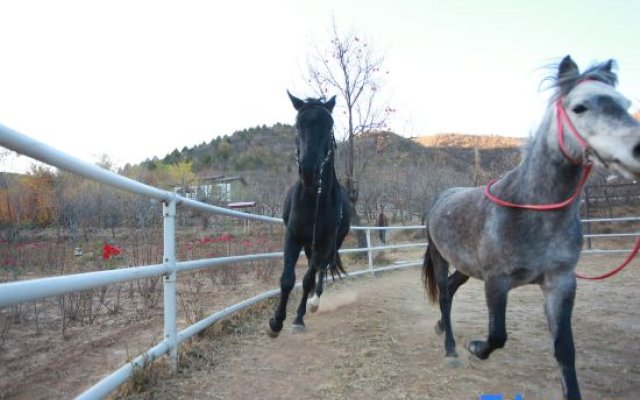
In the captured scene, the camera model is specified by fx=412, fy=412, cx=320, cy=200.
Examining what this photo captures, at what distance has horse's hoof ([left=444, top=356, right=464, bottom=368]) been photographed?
329 cm

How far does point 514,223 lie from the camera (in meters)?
2.61

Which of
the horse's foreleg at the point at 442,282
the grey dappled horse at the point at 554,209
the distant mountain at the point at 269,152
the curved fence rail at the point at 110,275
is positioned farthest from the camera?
the distant mountain at the point at 269,152

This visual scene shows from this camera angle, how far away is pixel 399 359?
348cm

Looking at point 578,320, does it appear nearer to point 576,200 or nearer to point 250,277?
point 576,200

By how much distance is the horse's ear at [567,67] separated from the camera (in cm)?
247

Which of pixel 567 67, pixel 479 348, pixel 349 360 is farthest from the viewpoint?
pixel 349 360

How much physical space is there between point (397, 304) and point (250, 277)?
11.8 feet

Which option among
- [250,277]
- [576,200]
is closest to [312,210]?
[576,200]

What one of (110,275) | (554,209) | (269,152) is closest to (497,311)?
(554,209)

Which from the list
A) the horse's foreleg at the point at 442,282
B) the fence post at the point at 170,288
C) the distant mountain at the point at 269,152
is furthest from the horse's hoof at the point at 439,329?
the distant mountain at the point at 269,152

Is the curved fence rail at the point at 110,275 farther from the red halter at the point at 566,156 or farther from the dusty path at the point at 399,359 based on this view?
the red halter at the point at 566,156

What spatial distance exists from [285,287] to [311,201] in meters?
0.83

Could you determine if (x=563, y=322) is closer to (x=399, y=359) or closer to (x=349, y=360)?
(x=399, y=359)

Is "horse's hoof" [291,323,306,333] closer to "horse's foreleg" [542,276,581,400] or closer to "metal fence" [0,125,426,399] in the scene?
"metal fence" [0,125,426,399]
